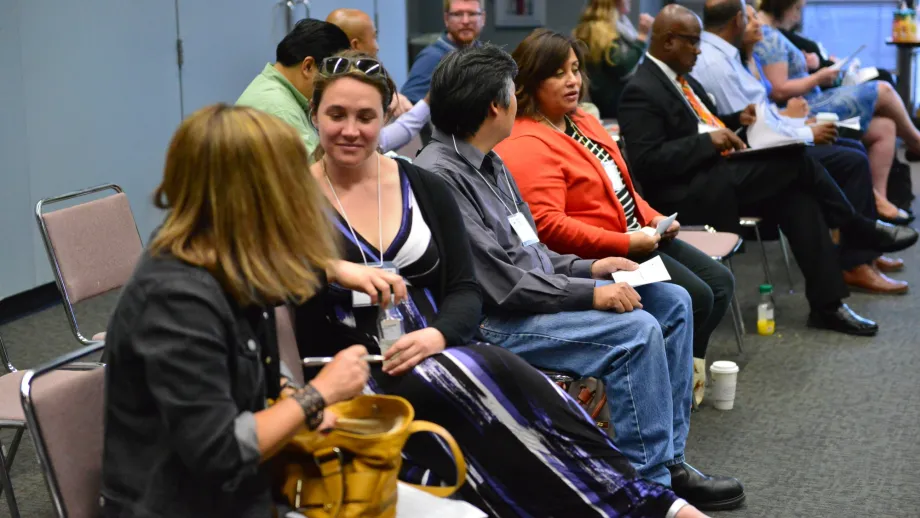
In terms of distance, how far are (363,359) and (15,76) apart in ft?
11.2

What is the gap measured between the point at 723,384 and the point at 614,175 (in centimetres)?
83

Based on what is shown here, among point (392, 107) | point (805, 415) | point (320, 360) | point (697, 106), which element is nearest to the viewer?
point (320, 360)

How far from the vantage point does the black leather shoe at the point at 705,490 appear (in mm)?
2844

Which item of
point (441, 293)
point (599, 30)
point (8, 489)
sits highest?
point (599, 30)

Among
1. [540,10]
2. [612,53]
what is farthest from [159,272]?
[540,10]

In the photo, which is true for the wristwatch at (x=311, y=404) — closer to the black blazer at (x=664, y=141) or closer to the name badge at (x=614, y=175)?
the name badge at (x=614, y=175)

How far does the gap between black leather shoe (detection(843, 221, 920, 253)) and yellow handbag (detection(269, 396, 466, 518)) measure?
3764 mm

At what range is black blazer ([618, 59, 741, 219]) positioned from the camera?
4.09 metres

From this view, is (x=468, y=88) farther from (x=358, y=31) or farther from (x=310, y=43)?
(x=358, y=31)

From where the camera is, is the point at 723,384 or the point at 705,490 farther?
the point at 723,384

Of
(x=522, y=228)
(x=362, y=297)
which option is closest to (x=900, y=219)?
(x=522, y=228)

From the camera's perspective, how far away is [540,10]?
29.3ft

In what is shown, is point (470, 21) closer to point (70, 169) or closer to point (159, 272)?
point (70, 169)

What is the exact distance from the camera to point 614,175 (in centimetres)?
338
